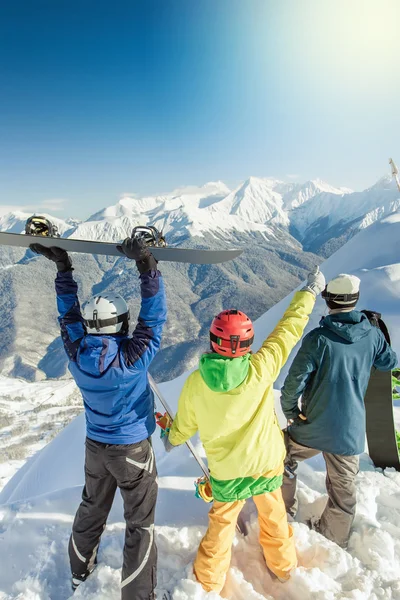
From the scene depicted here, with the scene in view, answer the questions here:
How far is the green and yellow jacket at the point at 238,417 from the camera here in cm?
255

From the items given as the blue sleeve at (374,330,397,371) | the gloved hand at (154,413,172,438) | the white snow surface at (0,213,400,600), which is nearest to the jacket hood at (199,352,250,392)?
the gloved hand at (154,413,172,438)

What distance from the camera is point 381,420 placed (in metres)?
4.01

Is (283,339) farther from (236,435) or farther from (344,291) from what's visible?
(236,435)

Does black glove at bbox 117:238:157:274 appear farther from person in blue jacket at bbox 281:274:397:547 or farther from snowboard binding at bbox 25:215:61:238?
person in blue jacket at bbox 281:274:397:547

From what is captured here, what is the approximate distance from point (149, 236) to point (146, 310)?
755mm

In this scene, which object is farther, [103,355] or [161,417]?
[161,417]

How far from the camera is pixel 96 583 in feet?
9.21

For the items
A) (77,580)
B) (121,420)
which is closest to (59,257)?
(121,420)

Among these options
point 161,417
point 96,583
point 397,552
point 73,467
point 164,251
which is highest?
point 164,251

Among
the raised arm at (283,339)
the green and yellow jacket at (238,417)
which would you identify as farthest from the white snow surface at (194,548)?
the raised arm at (283,339)

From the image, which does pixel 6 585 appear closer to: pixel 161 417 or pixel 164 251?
pixel 161 417

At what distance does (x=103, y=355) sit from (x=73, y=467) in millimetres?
6621

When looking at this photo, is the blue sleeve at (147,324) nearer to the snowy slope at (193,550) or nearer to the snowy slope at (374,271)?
the snowy slope at (193,550)

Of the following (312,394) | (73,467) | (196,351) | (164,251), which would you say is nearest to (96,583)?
(312,394)
